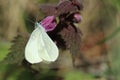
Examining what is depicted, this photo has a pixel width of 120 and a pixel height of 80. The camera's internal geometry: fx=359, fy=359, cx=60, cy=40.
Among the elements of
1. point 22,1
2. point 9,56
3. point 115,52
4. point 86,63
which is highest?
point 22,1

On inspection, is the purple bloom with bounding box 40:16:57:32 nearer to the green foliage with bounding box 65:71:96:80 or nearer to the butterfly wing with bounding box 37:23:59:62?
the butterfly wing with bounding box 37:23:59:62

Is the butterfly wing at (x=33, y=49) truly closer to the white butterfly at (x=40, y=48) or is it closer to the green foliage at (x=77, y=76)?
the white butterfly at (x=40, y=48)

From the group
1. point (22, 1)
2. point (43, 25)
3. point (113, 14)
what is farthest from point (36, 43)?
point (22, 1)

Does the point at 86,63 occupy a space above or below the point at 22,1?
below

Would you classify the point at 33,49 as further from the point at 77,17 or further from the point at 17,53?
the point at 77,17

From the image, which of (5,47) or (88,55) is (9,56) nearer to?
(5,47)

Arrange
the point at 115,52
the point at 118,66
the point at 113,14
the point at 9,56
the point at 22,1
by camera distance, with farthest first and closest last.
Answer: the point at 22,1
the point at 113,14
the point at 115,52
the point at 118,66
the point at 9,56
